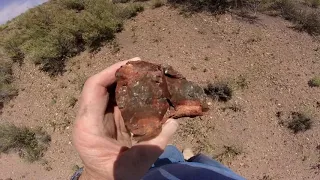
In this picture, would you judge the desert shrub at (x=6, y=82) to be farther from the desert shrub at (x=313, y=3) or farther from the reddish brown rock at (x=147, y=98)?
the desert shrub at (x=313, y=3)

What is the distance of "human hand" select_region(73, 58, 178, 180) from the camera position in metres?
2.31

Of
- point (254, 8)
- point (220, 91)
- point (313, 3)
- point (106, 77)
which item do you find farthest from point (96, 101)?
point (313, 3)

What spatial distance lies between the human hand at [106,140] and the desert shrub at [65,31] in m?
6.85

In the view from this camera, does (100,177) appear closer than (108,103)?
Yes

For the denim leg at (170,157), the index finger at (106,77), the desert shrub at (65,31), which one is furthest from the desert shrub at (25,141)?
the index finger at (106,77)

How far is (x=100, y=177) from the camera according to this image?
2.53 m

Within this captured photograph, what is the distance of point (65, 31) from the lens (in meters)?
9.96

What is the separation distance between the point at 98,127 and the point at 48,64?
753 cm

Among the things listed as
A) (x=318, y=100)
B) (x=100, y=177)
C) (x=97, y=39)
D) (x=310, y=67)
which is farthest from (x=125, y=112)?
(x=97, y=39)

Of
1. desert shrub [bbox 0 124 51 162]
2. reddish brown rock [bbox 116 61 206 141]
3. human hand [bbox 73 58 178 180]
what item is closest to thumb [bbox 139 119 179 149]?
human hand [bbox 73 58 178 180]

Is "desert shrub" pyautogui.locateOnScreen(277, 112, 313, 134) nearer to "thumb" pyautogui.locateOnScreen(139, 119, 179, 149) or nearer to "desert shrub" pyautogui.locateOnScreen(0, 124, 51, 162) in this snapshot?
"desert shrub" pyautogui.locateOnScreen(0, 124, 51, 162)

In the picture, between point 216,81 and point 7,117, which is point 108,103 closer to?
point 216,81

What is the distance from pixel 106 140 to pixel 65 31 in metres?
7.95

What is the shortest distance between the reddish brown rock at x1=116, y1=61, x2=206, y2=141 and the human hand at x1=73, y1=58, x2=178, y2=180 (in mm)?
106
